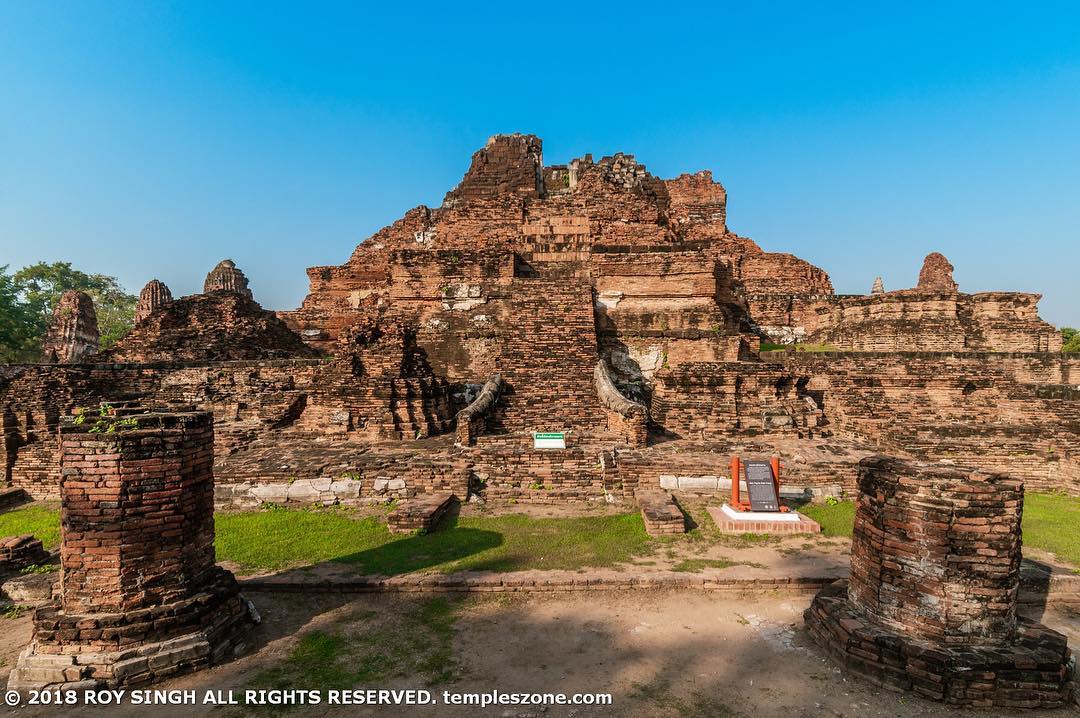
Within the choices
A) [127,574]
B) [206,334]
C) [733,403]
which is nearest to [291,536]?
[127,574]

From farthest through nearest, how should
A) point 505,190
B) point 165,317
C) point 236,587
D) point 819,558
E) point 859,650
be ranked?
point 505,190 < point 165,317 < point 819,558 < point 236,587 < point 859,650

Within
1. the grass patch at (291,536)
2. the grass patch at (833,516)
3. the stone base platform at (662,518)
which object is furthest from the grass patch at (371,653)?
the grass patch at (833,516)

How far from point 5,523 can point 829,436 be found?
54.9ft

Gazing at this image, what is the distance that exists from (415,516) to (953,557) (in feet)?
21.1

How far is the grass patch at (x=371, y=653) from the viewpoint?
166 inches

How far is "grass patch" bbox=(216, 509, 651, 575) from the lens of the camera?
6457 millimetres

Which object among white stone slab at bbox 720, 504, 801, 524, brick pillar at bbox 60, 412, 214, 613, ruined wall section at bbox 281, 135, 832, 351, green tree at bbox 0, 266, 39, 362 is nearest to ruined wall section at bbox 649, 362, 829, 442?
white stone slab at bbox 720, 504, 801, 524

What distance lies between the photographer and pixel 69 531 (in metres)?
4.55

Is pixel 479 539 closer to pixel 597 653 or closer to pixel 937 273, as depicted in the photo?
pixel 597 653

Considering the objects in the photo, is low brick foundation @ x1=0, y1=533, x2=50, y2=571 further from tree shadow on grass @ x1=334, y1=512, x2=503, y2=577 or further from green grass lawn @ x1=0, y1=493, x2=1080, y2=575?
tree shadow on grass @ x1=334, y1=512, x2=503, y2=577

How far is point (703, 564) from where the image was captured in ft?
20.5

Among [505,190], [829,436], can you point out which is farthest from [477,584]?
[505,190]

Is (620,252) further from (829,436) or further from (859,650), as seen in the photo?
(859,650)

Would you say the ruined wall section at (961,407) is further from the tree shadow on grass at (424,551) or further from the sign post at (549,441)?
the tree shadow on grass at (424,551)
